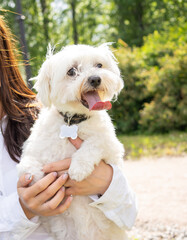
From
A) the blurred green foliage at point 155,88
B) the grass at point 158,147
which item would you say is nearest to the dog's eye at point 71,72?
the grass at point 158,147

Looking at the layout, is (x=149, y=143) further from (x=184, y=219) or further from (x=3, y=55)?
(x=3, y=55)

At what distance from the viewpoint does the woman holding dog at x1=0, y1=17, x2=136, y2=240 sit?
1.71 m

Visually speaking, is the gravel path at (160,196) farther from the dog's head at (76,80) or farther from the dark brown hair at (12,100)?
the dog's head at (76,80)

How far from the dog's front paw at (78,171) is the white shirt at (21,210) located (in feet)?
0.64

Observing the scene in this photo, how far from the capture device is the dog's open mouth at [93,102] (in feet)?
5.87

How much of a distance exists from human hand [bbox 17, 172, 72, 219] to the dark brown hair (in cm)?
49

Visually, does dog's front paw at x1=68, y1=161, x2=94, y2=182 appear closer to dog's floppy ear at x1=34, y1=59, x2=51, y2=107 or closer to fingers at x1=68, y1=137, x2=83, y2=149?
fingers at x1=68, y1=137, x2=83, y2=149

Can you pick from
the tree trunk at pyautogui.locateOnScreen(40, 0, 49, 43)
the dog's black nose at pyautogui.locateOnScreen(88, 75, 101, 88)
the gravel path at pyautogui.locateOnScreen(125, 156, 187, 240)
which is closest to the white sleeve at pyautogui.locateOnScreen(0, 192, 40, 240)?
the dog's black nose at pyautogui.locateOnScreen(88, 75, 101, 88)

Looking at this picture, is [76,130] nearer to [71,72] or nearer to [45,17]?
[71,72]

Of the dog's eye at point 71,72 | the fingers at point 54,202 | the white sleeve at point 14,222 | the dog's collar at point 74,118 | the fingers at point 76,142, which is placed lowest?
the white sleeve at point 14,222

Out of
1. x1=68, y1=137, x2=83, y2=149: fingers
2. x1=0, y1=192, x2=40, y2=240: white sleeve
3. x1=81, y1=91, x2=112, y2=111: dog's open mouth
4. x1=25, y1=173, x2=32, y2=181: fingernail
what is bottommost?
x1=0, y1=192, x2=40, y2=240: white sleeve

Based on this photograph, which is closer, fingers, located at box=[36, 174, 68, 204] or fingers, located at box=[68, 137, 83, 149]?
fingers, located at box=[36, 174, 68, 204]

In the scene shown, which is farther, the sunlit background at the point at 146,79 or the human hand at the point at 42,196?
the sunlit background at the point at 146,79

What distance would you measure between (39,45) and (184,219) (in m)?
16.4
